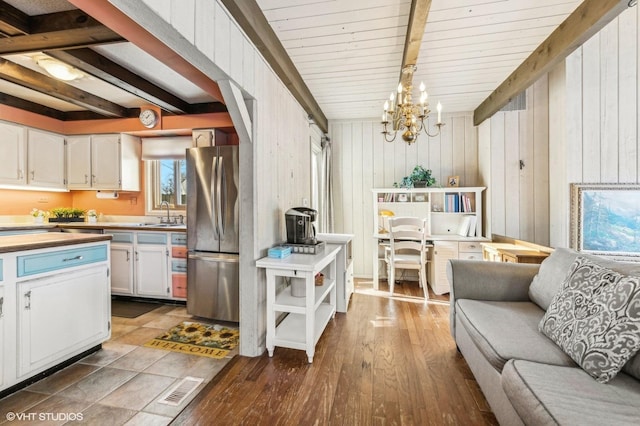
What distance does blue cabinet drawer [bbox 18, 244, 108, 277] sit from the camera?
5.75 ft

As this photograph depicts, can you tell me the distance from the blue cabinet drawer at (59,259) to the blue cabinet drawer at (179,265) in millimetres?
1043

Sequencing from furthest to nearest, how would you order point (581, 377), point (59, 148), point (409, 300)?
point (59, 148) → point (409, 300) → point (581, 377)

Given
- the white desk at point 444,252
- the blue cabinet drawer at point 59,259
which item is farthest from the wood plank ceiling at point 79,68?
the white desk at point 444,252

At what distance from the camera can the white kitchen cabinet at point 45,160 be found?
351 cm

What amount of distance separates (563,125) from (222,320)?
14.8ft

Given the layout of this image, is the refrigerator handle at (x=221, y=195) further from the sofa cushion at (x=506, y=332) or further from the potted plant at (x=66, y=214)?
the potted plant at (x=66, y=214)

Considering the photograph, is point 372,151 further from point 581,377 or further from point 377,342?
point 581,377

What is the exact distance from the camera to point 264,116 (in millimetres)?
2377

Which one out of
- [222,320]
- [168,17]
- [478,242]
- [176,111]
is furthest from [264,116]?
[478,242]

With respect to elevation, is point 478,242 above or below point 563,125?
below

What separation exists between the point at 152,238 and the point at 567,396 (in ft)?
12.4

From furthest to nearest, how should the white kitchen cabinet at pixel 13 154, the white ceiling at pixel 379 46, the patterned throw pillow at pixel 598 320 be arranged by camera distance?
the white kitchen cabinet at pixel 13 154
the white ceiling at pixel 379 46
the patterned throw pillow at pixel 598 320

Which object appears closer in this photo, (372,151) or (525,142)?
(525,142)

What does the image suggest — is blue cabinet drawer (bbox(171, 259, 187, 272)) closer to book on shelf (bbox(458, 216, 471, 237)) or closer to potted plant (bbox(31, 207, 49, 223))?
potted plant (bbox(31, 207, 49, 223))
